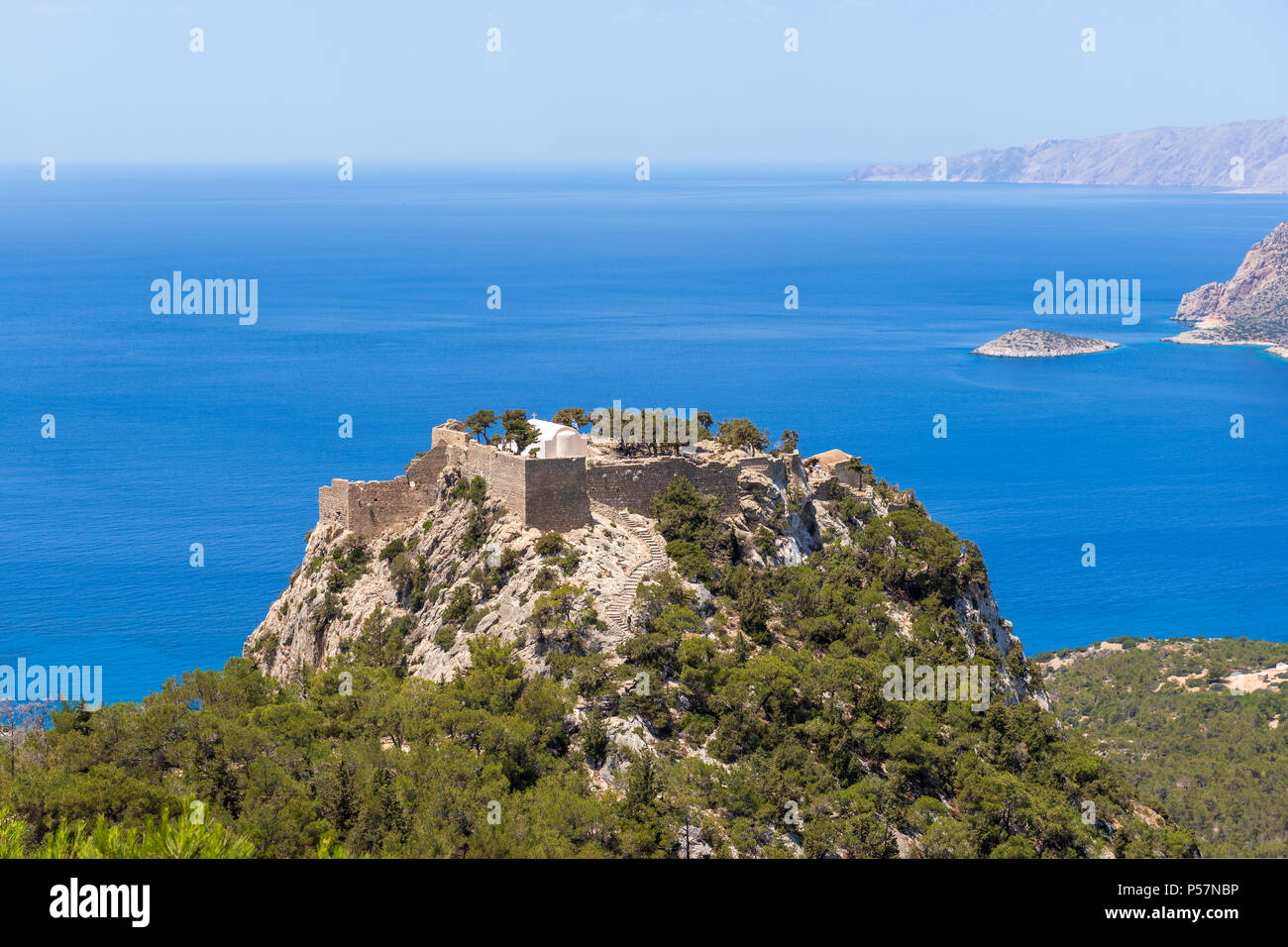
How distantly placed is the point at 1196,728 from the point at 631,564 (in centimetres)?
4077

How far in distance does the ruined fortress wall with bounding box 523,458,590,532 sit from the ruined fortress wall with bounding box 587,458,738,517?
0.73 meters

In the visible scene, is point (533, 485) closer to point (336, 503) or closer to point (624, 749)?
point (624, 749)

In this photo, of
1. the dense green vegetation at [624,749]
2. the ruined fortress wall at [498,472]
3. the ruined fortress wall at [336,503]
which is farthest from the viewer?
the ruined fortress wall at [336,503]

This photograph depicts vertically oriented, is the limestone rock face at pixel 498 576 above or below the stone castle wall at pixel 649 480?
below

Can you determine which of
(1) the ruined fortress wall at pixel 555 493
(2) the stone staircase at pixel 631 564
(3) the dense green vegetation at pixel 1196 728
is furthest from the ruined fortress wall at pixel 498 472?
(3) the dense green vegetation at pixel 1196 728

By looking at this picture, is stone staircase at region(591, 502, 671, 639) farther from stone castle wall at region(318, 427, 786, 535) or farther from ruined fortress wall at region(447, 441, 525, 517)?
ruined fortress wall at region(447, 441, 525, 517)

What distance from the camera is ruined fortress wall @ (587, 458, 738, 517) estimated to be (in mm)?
39750

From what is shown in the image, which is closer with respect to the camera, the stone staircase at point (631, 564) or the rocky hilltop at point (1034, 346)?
the stone staircase at point (631, 564)

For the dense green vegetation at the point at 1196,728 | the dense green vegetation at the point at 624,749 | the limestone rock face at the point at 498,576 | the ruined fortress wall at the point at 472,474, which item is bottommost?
the dense green vegetation at the point at 1196,728

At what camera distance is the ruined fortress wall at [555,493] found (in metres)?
38.0

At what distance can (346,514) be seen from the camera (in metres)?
44.0

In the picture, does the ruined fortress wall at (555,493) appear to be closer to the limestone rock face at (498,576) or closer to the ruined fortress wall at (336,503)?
the limestone rock face at (498,576)

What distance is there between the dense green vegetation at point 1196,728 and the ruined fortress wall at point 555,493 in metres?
27.4
